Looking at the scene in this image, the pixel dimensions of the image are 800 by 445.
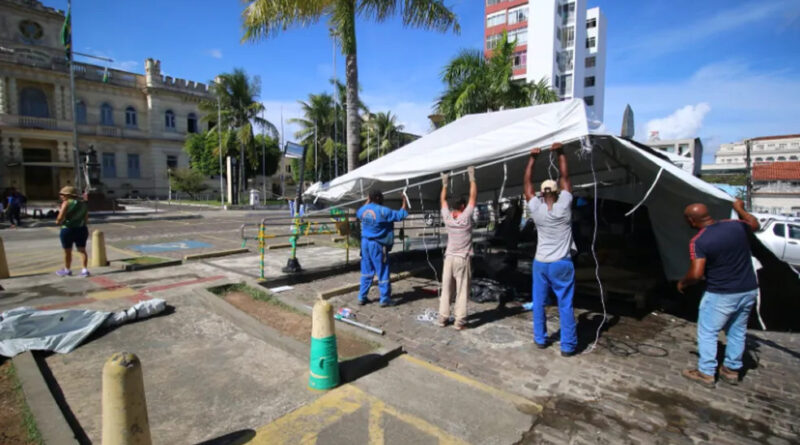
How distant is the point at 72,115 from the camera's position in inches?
1304

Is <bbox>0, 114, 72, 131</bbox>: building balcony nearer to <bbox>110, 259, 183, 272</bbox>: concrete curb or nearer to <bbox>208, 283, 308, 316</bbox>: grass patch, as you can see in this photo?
<bbox>110, 259, 183, 272</bbox>: concrete curb

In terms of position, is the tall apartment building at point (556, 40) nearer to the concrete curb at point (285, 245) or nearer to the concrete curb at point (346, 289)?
the concrete curb at point (285, 245)

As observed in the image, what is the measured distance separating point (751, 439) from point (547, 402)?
5.03 feet

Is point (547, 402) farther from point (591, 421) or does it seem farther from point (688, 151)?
point (688, 151)

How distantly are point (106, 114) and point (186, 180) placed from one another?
37.3 ft

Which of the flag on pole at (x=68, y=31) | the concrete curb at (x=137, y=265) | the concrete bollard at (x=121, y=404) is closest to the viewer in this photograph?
the concrete bollard at (x=121, y=404)

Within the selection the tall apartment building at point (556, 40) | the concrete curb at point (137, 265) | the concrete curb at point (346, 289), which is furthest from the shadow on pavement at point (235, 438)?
the tall apartment building at point (556, 40)

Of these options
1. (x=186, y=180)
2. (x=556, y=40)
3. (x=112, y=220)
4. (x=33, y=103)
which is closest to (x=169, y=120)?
(x=186, y=180)

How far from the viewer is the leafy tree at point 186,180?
37.7m

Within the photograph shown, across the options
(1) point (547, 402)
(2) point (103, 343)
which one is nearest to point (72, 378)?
(2) point (103, 343)

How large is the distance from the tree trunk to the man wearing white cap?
308 inches

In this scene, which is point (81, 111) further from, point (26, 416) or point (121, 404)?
point (121, 404)

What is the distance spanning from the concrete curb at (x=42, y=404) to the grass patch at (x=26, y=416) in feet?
0.10

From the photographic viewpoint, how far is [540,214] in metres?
4.59
